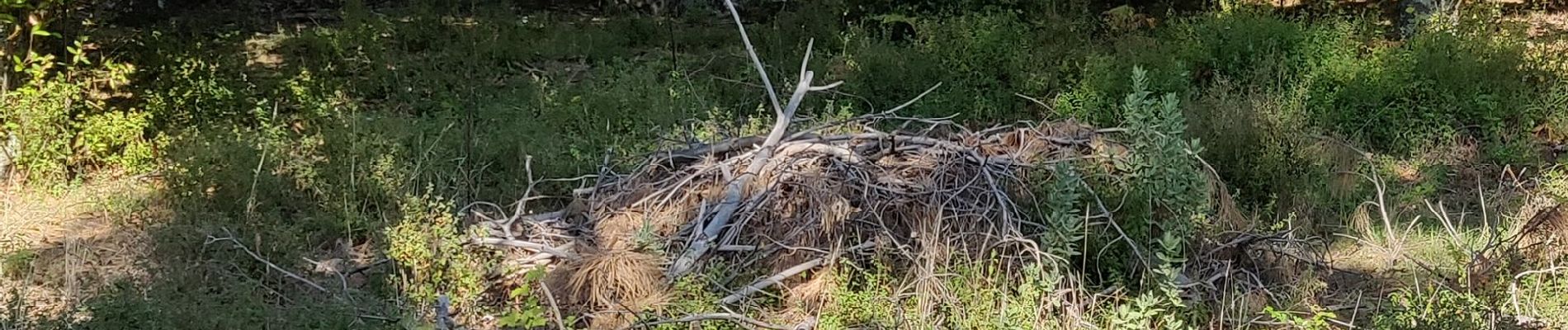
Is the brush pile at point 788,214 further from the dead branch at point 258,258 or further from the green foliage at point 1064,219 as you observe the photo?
the dead branch at point 258,258

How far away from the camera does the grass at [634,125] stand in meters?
3.76

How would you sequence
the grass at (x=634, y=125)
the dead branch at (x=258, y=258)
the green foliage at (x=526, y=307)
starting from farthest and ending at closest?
the dead branch at (x=258, y=258)
the grass at (x=634, y=125)
the green foliage at (x=526, y=307)

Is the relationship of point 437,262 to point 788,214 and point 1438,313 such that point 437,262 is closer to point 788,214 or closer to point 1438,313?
point 788,214

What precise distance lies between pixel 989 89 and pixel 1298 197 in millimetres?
1893

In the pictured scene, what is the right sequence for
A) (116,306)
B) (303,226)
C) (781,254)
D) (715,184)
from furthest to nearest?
1. (303,226)
2. (715,184)
3. (781,254)
4. (116,306)

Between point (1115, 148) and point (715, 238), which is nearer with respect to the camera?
point (715, 238)

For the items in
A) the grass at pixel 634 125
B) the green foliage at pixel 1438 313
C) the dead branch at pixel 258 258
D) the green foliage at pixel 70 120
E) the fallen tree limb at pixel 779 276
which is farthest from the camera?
the green foliage at pixel 70 120

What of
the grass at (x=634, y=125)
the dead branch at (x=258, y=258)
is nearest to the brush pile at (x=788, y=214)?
the grass at (x=634, y=125)

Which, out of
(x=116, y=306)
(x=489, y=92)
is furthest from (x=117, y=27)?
(x=116, y=306)

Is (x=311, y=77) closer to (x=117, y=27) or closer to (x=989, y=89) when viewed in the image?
(x=117, y=27)

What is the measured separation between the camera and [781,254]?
385cm

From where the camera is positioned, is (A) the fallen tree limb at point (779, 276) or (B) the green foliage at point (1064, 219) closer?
(B) the green foliage at point (1064, 219)

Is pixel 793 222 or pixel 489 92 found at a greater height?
pixel 793 222

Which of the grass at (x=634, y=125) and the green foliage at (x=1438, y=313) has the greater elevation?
the green foliage at (x=1438, y=313)
